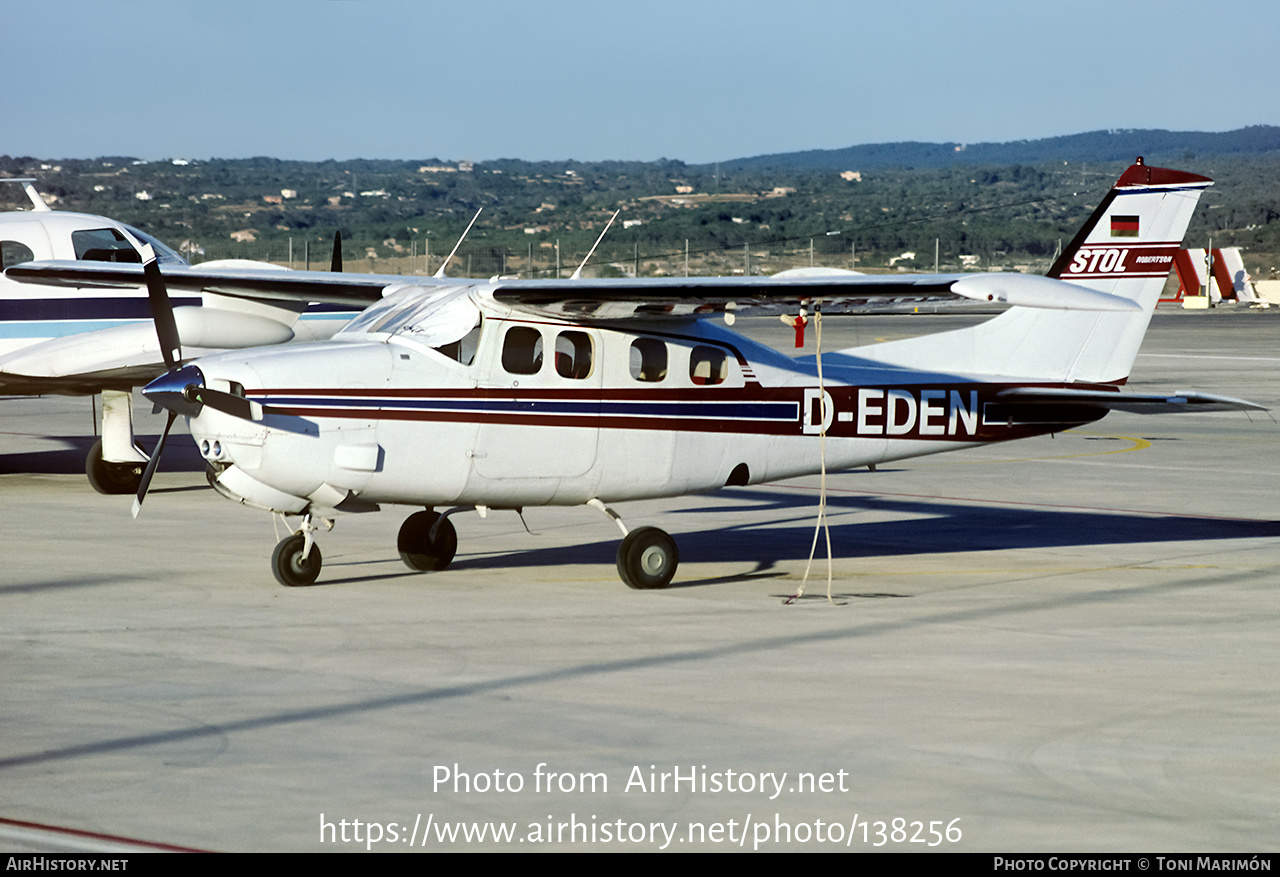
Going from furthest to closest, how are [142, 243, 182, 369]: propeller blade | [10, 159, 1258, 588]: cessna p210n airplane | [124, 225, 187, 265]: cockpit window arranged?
1. [124, 225, 187, 265]: cockpit window
2. [142, 243, 182, 369]: propeller blade
3. [10, 159, 1258, 588]: cessna p210n airplane

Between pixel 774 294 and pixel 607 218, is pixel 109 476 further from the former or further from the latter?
pixel 607 218

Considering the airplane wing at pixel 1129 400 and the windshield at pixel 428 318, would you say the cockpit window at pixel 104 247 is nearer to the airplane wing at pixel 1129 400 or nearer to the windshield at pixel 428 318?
the windshield at pixel 428 318

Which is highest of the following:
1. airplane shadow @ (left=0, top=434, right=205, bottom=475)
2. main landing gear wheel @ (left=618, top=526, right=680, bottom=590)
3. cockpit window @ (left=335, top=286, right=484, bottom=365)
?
cockpit window @ (left=335, top=286, right=484, bottom=365)

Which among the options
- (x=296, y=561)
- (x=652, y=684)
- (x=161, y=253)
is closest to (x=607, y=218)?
(x=161, y=253)

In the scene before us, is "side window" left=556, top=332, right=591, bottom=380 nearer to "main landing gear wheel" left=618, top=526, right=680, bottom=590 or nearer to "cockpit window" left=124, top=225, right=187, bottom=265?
"main landing gear wheel" left=618, top=526, right=680, bottom=590

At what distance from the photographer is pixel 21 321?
17.0 m

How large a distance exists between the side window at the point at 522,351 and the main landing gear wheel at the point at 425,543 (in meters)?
1.60

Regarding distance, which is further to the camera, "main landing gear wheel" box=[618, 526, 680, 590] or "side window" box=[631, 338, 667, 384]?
"side window" box=[631, 338, 667, 384]

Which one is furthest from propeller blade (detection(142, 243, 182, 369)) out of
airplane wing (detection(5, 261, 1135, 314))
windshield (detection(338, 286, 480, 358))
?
airplane wing (detection(5, 261, 1135, 314))

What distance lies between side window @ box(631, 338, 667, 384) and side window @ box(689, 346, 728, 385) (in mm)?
260

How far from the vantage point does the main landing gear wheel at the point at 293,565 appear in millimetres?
11211

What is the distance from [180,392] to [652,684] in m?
4.02

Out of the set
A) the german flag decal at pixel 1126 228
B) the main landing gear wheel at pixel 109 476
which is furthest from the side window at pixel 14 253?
the german flag decal at pixel 1126 228

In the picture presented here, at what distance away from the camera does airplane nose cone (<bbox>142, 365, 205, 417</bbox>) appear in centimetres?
1016
